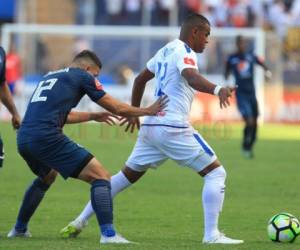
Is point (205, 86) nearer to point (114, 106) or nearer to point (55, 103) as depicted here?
point (114, 106)

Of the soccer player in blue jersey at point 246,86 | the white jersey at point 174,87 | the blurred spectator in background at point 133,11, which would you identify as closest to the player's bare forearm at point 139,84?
the white jersey at point 174,87

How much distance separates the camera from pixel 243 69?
22891 millimetres

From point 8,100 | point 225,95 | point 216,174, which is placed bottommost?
point 216,174

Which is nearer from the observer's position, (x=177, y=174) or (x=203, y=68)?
(x=177, y=174)

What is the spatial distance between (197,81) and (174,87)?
537 mm

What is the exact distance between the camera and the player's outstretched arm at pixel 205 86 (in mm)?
9523

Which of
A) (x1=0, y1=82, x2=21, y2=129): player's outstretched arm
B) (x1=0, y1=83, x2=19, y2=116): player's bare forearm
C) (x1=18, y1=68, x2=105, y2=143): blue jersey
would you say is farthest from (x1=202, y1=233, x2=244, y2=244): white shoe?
(x1=0, y1=83, x2=19, y2=116): player's bare forearm

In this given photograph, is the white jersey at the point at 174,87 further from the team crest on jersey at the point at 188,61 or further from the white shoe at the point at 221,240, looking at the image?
the white shoe at the point at 221,240

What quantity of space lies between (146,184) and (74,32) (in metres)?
20.8

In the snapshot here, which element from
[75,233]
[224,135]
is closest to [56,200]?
[75,233]

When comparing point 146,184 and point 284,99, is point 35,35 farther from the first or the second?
point 146,184

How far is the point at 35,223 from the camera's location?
1180cm

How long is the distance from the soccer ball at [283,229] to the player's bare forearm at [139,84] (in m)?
1.98

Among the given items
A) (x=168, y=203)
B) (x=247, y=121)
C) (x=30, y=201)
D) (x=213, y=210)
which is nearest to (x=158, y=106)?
(x=213, y=210)
